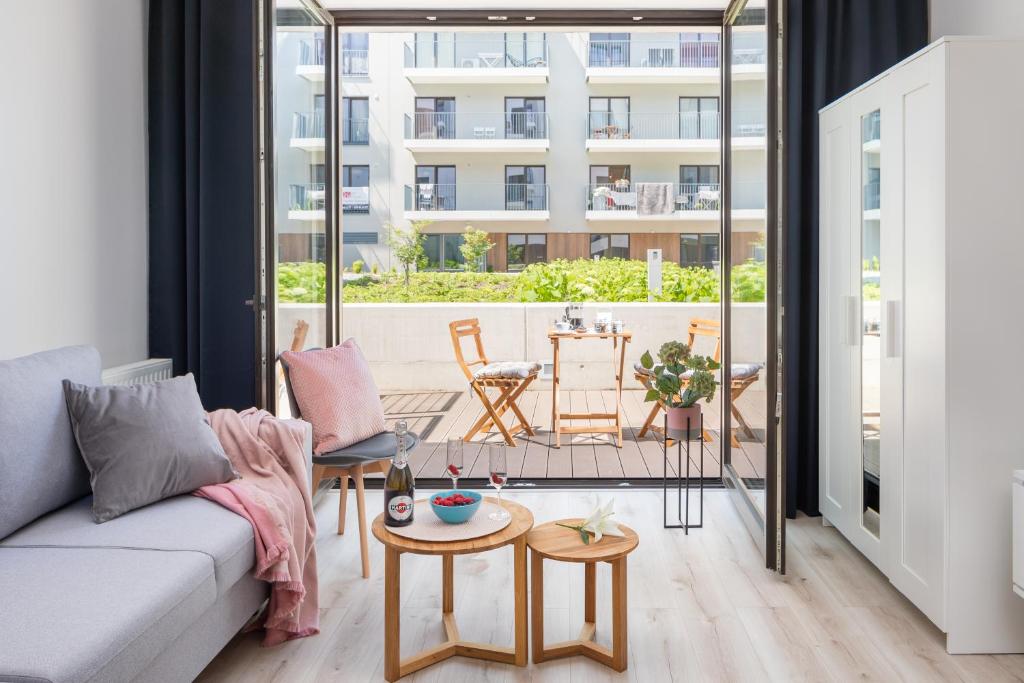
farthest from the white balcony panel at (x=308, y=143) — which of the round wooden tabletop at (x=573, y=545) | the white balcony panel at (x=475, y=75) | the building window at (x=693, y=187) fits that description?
the building window at (x=693, y=187)

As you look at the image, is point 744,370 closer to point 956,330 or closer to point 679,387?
point 679,387

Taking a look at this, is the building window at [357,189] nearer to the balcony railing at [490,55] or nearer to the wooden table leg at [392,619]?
the balcony railing at [490,55]

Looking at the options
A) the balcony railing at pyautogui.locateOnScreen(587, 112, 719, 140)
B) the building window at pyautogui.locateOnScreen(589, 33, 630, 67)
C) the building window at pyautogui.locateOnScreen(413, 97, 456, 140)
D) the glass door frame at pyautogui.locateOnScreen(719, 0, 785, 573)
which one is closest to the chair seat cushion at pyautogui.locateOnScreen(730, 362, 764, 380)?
the glass door frame at pyautogui.locateOnScreen(719, 0, 785, 573)

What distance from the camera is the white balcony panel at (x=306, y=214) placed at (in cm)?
349

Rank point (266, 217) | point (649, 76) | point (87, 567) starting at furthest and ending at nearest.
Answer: point (649, 76) → point (266, 217) → point (87, 567)

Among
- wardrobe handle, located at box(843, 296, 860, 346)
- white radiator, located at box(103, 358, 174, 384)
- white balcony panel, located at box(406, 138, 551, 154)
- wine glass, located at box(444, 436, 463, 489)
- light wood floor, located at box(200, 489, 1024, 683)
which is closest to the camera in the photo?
light wood floor, located at box(200, 489, 1024, 683)

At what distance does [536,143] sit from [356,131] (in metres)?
3.50

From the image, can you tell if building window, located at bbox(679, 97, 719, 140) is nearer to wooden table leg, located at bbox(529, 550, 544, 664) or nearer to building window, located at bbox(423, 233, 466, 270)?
building window, located at bbox(423, 233, 466, 270)

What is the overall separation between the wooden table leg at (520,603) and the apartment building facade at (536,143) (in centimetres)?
1196

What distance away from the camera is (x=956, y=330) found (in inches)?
89.6

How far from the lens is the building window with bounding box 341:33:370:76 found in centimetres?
1232

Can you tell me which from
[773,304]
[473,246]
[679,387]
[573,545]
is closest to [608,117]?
[473,246]

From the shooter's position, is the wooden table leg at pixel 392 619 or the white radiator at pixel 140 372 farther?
the white radiator at pixel 140 372

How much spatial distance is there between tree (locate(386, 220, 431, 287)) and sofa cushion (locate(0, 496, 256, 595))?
454 inches
